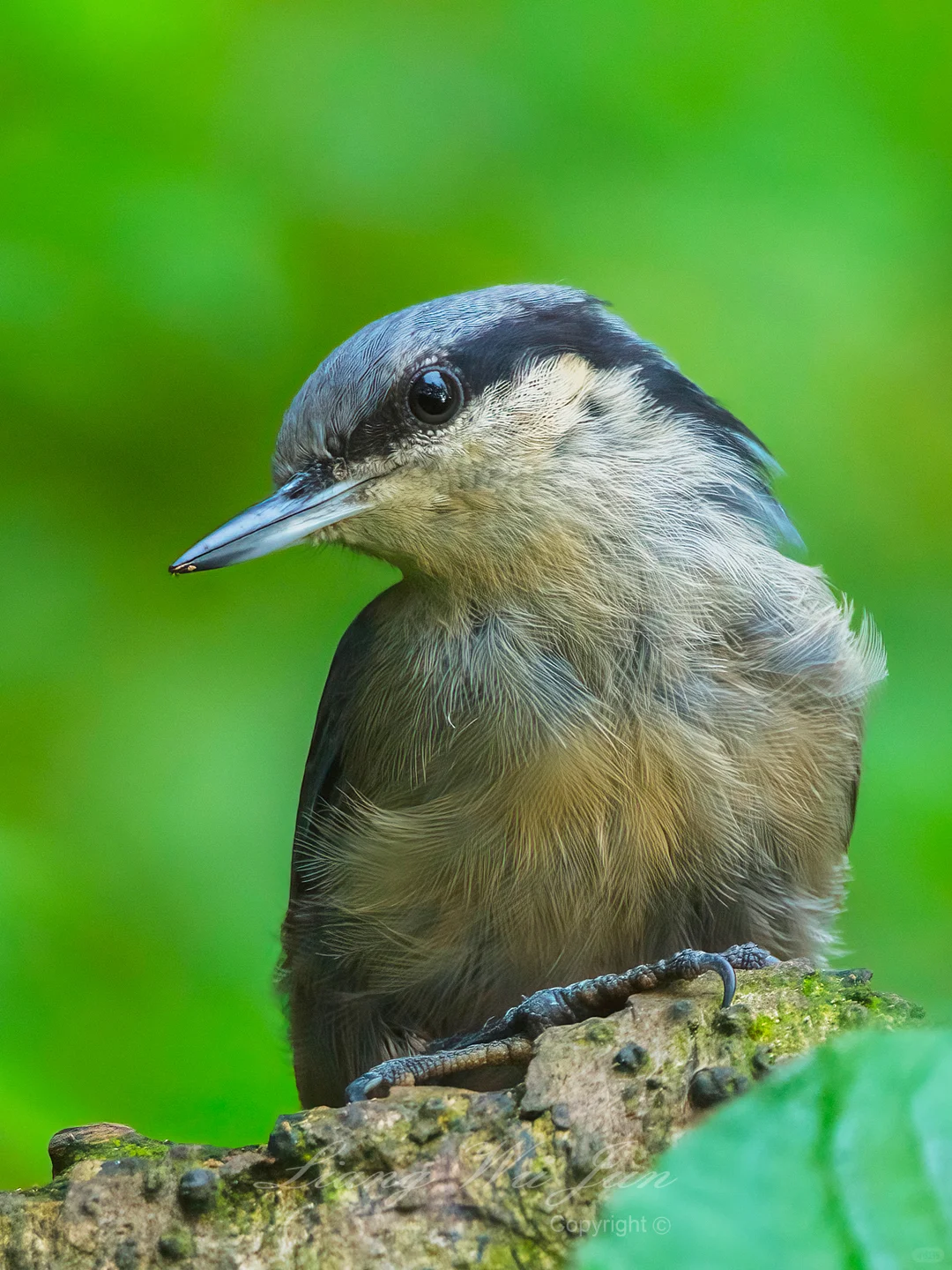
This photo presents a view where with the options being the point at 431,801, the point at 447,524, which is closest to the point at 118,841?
the point at 431,801

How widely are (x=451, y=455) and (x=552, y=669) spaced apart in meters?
0.49

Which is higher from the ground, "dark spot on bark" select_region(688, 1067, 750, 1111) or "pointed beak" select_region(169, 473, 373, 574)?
"pointed beak" select_region(169, 473, 373, 574)

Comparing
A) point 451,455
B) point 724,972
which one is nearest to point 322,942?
point 451,455

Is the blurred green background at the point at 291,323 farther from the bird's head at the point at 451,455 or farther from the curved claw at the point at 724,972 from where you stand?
the curved claw at the point at 724,972

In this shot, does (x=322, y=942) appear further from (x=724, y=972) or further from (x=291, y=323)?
(x=291, y=323)

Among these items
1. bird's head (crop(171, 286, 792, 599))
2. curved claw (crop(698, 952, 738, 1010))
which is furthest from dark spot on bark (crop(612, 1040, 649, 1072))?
bird's head (crop(171, 286, 792, 599))

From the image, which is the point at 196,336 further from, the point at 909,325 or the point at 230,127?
the point at 909,325

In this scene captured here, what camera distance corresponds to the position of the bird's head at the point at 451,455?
9.28 ft

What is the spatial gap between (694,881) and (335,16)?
283 centimetres

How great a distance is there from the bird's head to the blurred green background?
865 millimetres

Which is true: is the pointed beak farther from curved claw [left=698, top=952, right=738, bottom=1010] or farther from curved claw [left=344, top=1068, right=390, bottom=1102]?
curved claw [left=698, top=952, right=738, bottom=1010]

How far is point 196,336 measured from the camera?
3682 millimetres

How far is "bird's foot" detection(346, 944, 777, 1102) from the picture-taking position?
226 centimetres

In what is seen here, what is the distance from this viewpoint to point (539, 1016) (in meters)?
2.42
